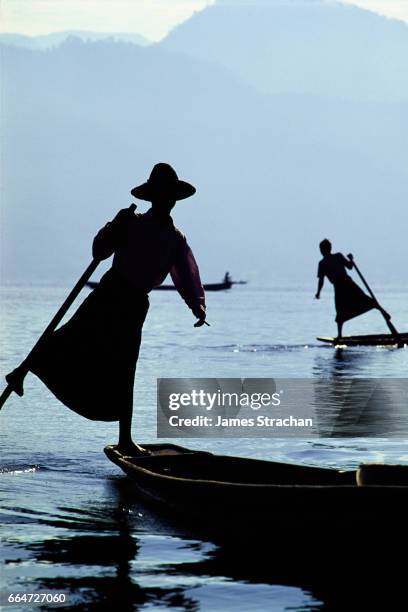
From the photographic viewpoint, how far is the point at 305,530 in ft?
22.6

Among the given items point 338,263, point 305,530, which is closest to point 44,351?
point 305,530

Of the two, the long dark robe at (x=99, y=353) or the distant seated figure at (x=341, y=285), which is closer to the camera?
the long dark robe at (x=99, y=353)

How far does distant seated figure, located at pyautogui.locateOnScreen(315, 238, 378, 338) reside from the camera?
986 inches

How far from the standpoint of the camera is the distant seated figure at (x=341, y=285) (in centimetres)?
2505

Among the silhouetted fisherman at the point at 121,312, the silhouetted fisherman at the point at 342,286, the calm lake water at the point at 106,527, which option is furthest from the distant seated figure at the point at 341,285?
the silhouetted fisherman at the point at 121,312

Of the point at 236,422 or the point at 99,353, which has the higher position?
the point at 99,353

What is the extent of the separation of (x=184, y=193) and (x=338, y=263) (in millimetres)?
16025

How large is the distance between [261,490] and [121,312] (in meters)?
2.63

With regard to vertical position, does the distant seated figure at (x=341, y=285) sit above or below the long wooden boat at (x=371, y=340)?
above

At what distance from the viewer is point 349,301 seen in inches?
1034

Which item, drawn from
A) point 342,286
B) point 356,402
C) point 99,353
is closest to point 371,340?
point 342,286

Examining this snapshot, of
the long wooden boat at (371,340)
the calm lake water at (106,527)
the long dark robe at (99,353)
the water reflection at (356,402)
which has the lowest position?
the calm lake water at (106,527)

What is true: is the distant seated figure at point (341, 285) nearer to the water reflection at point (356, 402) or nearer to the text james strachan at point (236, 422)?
the water reflection at point (356, 402)

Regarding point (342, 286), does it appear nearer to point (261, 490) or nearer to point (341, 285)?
point (341, 285)
